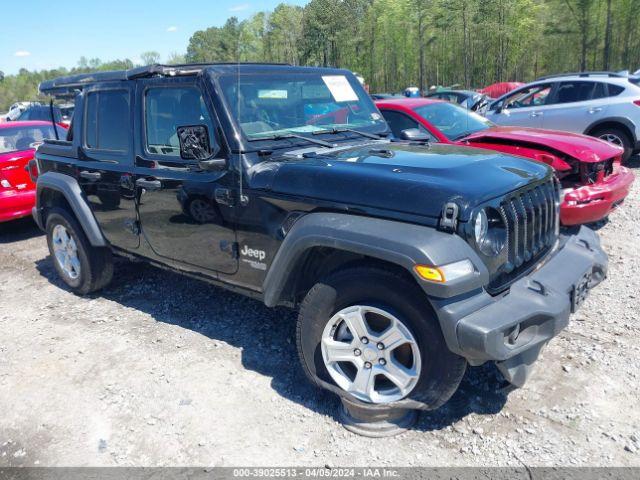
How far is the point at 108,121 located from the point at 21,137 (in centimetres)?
447

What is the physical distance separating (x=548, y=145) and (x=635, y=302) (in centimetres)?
186

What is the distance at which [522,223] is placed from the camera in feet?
9.76

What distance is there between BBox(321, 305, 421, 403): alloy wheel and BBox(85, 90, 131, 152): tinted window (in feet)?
7.82

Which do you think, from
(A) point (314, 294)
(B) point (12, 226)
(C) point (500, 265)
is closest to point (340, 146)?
(A) point (314, 294)

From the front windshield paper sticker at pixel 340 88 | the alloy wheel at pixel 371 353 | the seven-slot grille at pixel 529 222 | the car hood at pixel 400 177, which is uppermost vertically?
the front windshield paper sticker at pixel 340 88

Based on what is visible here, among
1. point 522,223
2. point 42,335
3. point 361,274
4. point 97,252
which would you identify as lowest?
point 42,335

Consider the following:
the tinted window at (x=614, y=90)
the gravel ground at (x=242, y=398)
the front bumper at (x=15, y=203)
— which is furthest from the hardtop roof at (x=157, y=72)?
the tinted window at (x=614, y=90)

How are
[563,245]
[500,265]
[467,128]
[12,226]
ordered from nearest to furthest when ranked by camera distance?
[500,265] < [563,245] < [467,128] < [12,226]

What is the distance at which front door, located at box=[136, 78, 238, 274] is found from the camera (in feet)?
11.6

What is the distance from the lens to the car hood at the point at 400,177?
2.69m

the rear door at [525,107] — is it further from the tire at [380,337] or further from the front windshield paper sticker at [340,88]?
the tire at [380,337]

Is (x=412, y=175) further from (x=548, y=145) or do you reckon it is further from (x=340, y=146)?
(x=548, y=145)

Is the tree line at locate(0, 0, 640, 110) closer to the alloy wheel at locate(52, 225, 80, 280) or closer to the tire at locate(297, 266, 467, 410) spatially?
the alloy wheel at locate(52, 225, 80, 280)

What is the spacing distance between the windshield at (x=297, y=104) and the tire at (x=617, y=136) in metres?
6.61
